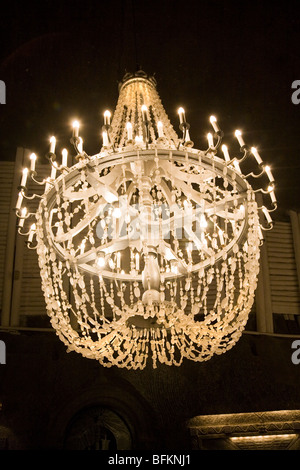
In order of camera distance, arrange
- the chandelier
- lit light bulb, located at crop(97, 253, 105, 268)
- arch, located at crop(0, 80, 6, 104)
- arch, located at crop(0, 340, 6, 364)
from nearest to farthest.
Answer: the chandelier, lit light bulb, located at crop(97, 253, 105, 268), arch, located at crop(0, 80, 6, 104), arch, located at crop(0, 340, 6, 364)

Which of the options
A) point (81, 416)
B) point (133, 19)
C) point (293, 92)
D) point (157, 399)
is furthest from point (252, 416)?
point (133, 19)

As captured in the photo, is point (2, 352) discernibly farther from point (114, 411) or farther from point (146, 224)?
point (146, 224)

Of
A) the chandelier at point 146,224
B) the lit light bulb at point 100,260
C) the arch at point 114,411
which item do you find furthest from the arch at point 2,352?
the lit light bulb at point 100,260

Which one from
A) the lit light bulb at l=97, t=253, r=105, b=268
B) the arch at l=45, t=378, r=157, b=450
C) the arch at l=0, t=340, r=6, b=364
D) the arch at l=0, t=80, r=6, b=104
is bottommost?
the arch at l=45, t=378, r=157, b=450

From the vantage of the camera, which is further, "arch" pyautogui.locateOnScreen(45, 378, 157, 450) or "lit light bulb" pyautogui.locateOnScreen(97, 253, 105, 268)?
"arch" pyautogui.locateOnScreen(45, 378, 157, 450)

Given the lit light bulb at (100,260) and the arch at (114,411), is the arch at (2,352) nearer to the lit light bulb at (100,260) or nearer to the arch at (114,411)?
the arch at (114,411)

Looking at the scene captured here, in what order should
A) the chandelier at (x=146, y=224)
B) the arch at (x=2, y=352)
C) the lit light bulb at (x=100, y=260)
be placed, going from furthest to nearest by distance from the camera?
the arch at (x=2, y=352) → the lit light bulb at (x=100, y=260) → the chandelier at (x=146, y=224)

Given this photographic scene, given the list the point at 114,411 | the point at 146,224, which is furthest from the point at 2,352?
the point at 146,224

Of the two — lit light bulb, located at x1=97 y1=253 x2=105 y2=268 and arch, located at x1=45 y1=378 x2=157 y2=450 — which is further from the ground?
lit light bulb, located at x1=97 y1=253 x2=105 y2=268

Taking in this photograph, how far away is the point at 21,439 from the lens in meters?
4.20

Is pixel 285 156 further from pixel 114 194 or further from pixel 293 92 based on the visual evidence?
pixel 114 194

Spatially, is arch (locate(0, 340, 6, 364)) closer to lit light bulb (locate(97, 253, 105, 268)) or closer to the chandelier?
the chandelier

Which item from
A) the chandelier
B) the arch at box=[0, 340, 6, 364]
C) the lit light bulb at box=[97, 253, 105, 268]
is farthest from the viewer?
the arch at box=[0, 340, 6, 364]

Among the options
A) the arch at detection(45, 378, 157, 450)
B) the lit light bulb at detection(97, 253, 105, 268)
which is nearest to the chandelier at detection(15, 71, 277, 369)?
the lit light bulb at detection(97, 253, 105, 268)
